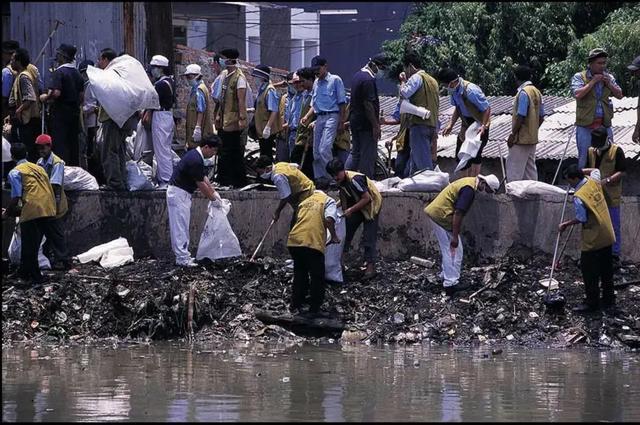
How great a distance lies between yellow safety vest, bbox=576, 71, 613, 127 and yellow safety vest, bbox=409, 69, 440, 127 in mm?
1678

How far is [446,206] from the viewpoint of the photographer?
1393 centimetres

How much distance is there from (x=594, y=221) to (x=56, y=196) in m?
6.06

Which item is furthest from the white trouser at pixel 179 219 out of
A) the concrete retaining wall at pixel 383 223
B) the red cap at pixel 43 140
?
the red cap at pixel 43 140

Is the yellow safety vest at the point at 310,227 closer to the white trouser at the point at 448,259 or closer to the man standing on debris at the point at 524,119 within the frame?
the white trouser at the point at 448,259

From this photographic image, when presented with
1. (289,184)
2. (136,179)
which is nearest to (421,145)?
(289,184)

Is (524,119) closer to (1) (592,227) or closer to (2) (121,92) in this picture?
(1) (592,227)

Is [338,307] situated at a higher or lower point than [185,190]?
lower

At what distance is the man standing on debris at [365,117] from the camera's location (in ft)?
49.5

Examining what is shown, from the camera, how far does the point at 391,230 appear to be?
15.3 meters

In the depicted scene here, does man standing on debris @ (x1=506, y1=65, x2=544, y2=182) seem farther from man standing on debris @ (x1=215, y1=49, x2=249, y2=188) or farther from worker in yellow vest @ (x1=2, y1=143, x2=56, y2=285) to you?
worker in yellow vest @ (x1=2, y1=143, x2=56, y2=285)

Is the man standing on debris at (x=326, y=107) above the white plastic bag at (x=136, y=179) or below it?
above

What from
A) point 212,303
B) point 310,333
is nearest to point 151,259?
point 212,303

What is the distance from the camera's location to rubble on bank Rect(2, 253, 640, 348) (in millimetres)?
13750

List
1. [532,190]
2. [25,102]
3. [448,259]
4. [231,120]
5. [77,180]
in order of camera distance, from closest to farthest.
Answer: [448,259], [532,190], [77,180], [25,102], [231,120]
